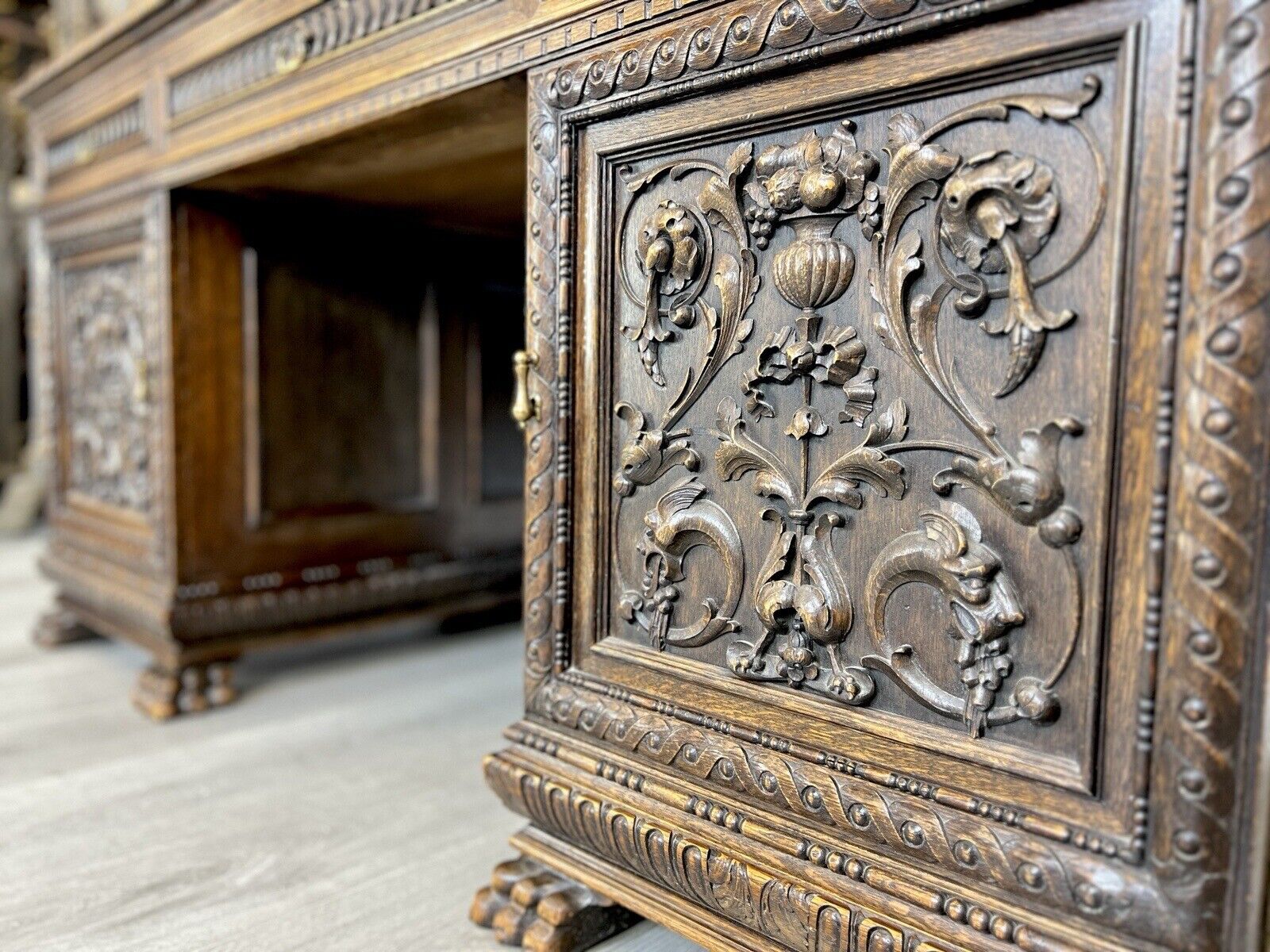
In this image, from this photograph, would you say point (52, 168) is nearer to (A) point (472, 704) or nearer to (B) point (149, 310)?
(B) point (149, 310)

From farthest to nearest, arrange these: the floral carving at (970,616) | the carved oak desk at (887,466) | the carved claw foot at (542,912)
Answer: the carved claw foot at (542,912) < the floral carving at (970,616) < the carved oak desk at (887,466)

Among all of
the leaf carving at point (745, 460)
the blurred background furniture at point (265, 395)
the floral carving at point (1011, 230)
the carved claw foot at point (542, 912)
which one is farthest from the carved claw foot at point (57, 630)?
the floral carving at point (1011, 230)

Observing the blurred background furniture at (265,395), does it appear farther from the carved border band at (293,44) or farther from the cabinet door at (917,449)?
A: the cabinet door at (917,449)

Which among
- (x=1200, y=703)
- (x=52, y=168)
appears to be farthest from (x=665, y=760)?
(x=52, y=168)

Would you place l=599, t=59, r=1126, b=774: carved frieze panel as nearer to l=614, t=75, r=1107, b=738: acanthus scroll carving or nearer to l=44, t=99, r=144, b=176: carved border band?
l=614, t=75, r=1107, b=738: acanthus scroll carving

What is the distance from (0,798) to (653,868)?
1.16m

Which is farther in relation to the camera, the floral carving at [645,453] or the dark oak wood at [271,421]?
the dark oak wood at [271,421]

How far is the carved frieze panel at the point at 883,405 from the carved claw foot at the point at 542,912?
324mm

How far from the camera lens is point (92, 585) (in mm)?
2127

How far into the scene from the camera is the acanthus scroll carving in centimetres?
73

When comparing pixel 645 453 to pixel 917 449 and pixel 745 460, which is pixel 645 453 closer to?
pixel 745 460

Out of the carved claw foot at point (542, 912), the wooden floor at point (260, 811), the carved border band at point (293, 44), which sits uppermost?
the carved border band at point (293, 44)

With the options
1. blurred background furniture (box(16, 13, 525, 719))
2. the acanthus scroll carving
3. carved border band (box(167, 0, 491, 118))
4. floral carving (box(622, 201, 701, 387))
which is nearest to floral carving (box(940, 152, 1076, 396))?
the acanthus scroll carving

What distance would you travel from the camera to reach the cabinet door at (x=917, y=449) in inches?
25.6
